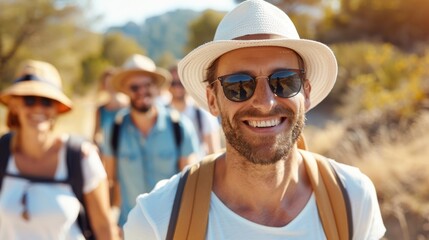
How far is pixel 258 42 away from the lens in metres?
2.11

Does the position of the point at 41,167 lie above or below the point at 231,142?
below

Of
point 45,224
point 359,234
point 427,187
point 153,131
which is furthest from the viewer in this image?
point 427,187

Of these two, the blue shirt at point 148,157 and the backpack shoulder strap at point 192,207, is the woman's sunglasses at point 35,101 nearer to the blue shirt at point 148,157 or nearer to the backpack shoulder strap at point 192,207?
the blue shirt at point 148,157

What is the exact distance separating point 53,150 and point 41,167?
0.13 m

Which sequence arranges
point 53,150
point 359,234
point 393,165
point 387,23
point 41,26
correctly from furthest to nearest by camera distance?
point 387,23, point 41,26, point 393,165, point 53,150, point 359,234

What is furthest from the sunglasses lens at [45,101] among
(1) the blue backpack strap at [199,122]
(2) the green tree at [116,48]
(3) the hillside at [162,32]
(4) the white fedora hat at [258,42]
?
(3) the hillside at [162,32]

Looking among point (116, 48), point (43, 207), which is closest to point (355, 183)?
point (43, 207)

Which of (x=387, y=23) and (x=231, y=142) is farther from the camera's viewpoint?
(x=387, y=23)

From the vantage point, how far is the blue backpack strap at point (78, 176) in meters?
3.30

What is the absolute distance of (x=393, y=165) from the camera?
7.46 metres

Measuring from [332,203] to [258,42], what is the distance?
619mm

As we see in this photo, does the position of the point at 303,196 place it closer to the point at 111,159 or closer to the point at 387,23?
the point at 111,159

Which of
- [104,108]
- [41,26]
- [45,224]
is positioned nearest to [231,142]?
[45,224]

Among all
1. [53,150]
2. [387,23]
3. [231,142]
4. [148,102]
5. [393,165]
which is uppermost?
[231,142]
